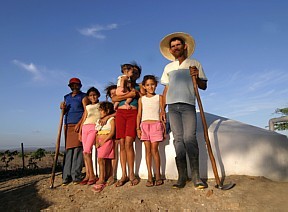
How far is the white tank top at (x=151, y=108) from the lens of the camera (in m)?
4.52

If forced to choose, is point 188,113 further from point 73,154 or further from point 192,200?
point 73,154

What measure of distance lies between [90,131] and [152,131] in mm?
1386

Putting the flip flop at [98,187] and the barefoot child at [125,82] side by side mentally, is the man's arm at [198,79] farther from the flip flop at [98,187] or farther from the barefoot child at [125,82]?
the flip flop at [98,187]

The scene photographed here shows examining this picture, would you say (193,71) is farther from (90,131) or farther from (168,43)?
(90,131)

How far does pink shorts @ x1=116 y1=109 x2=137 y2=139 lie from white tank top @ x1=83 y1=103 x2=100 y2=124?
28.4 inches

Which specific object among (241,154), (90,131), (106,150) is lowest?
(241,154)

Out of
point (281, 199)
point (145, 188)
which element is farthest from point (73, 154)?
point (281, 199)

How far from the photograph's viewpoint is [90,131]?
5.18 meters

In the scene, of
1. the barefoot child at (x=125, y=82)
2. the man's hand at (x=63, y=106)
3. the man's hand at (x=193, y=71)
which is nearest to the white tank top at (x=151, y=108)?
the barefoot child at (x=125, y=82)

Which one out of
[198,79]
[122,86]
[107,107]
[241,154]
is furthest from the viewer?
[107,107]

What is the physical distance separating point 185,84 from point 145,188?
1799 mm

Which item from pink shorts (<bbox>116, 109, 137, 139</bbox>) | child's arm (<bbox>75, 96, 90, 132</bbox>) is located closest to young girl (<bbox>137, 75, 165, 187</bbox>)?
pink shorts (<bbox>116, 109, 137, 139</bbox>)

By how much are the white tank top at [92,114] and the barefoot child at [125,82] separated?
21.4 inches

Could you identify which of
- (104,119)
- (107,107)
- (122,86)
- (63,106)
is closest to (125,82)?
(122,86)
